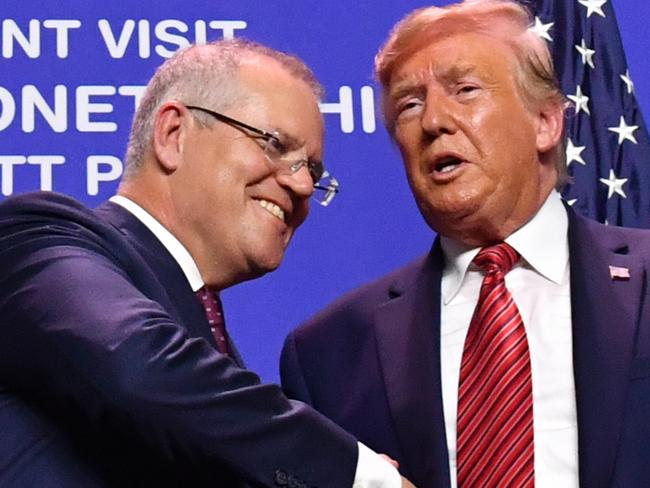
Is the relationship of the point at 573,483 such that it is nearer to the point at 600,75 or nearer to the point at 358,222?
the point at 358,222

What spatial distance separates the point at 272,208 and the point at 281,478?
0.59 meters

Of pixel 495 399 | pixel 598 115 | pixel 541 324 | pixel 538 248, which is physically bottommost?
pixel 495 399

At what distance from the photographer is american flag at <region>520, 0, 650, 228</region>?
9.29 feet

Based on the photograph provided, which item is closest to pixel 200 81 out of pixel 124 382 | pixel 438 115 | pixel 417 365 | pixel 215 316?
pixel 215 316

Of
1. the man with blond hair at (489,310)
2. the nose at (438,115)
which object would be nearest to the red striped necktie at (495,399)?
the man with blond hair at (489,310)

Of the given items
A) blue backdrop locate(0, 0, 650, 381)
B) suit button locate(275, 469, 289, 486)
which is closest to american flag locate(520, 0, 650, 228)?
blue backdrop locate(0, 0, 650, 381)

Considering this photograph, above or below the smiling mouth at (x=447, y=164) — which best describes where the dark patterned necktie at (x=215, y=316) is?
below

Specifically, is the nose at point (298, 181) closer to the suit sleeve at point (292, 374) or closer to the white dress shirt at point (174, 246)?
the white dress shirt at point (174, 246)

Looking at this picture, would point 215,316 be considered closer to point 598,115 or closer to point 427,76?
point 427,76

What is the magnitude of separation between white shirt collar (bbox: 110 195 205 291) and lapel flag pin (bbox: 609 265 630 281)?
686 mm

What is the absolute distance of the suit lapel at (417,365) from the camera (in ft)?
6.26

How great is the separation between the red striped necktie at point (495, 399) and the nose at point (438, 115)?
0.28 meters

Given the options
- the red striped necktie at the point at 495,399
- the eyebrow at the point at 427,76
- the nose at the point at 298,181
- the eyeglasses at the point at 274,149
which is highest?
the eyebrow at the point at 427,76

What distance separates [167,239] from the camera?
176 centimetres
